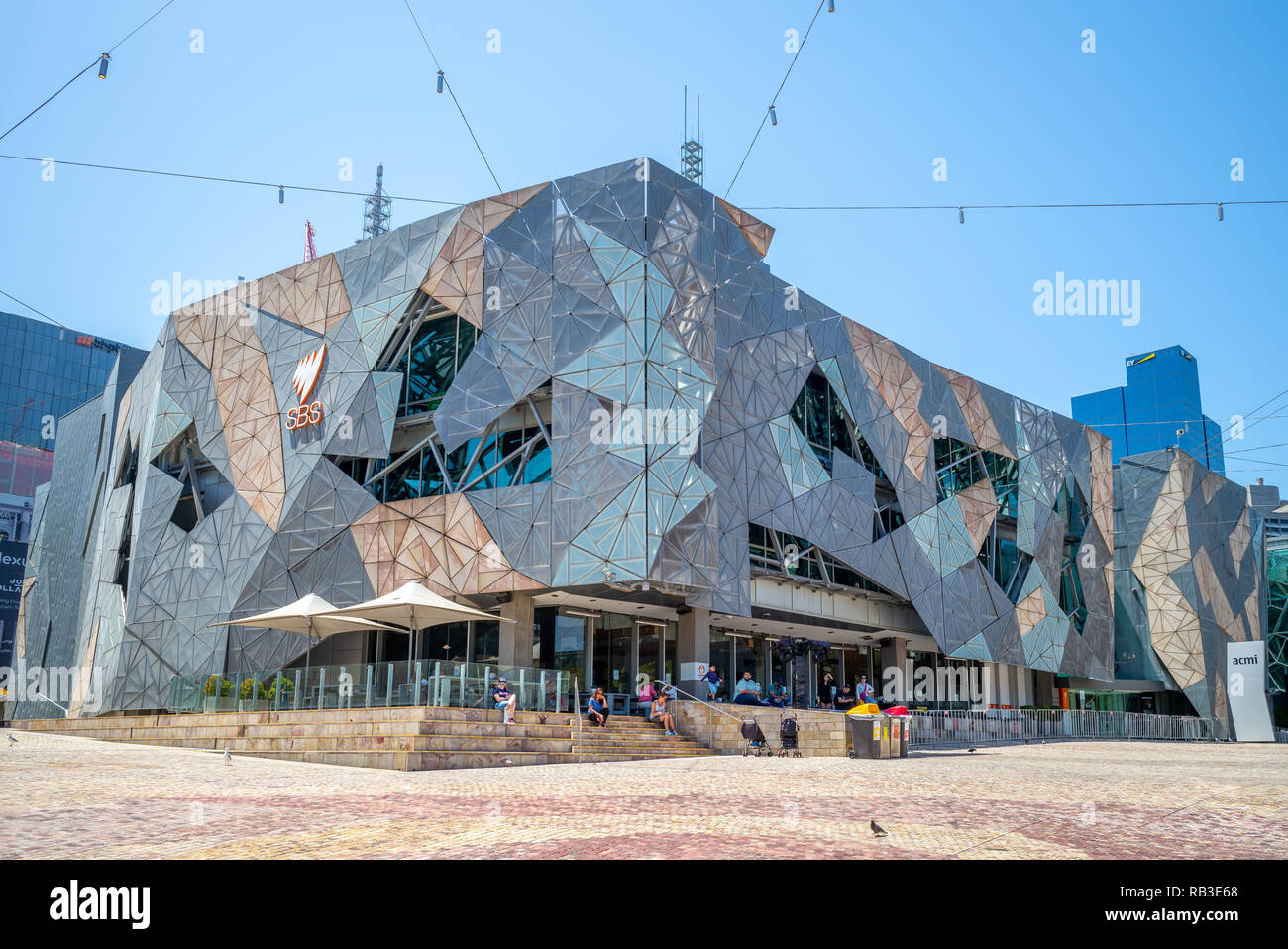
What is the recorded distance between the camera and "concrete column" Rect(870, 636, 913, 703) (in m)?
42.0

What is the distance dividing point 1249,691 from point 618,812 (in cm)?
4303

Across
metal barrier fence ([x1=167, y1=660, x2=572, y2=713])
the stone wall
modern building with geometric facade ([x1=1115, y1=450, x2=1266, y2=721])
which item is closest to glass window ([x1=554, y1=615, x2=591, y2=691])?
the stone wall

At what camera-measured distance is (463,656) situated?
3253 cm

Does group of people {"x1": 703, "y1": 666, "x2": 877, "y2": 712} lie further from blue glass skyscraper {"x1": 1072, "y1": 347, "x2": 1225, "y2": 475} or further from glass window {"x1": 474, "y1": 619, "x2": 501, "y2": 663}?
blue glass skyscraper {"x1": 1072, "y1": 347, "x2": 1225, "y2": 475}

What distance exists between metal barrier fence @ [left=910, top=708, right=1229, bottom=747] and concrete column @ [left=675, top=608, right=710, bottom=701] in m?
6.18

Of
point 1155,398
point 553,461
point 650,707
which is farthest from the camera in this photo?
point 1155,398

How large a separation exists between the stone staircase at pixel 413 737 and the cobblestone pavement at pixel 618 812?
2.18 m

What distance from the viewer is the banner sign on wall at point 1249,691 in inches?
1719

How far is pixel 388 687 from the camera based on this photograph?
2084cm

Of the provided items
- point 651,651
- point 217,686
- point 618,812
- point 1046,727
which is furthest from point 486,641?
point 618,812

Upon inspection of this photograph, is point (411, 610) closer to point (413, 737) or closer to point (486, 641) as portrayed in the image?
point (413, 737)

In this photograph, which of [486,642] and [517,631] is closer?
[517,631]
